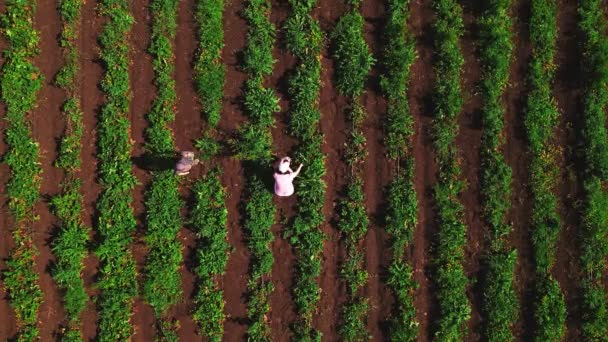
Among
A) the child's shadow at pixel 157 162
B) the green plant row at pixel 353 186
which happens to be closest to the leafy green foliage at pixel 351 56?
the green plant row at pixel 353 186

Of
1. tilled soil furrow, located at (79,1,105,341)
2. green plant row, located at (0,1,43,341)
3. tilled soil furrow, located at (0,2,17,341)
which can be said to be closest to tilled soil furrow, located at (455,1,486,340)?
tilled soil furrow, located at (79,1,105,341)

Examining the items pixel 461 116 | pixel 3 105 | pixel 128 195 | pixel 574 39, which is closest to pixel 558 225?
pixel 461 116

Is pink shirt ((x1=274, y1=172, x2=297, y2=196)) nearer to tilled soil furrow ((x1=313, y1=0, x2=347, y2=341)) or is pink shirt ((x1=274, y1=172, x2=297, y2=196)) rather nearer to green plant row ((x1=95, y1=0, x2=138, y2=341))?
tilled soil furrow ((x1=313, y1=0, x2=347, y2=341))

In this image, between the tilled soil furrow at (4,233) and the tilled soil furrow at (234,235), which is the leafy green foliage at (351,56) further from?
the tilled soil furrow at (4,233)

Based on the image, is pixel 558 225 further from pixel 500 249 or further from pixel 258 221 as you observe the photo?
pixel 258 221

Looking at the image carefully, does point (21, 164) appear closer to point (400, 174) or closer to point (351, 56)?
point (351, 56)

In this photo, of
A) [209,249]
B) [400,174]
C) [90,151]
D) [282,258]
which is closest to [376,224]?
[400,174]
